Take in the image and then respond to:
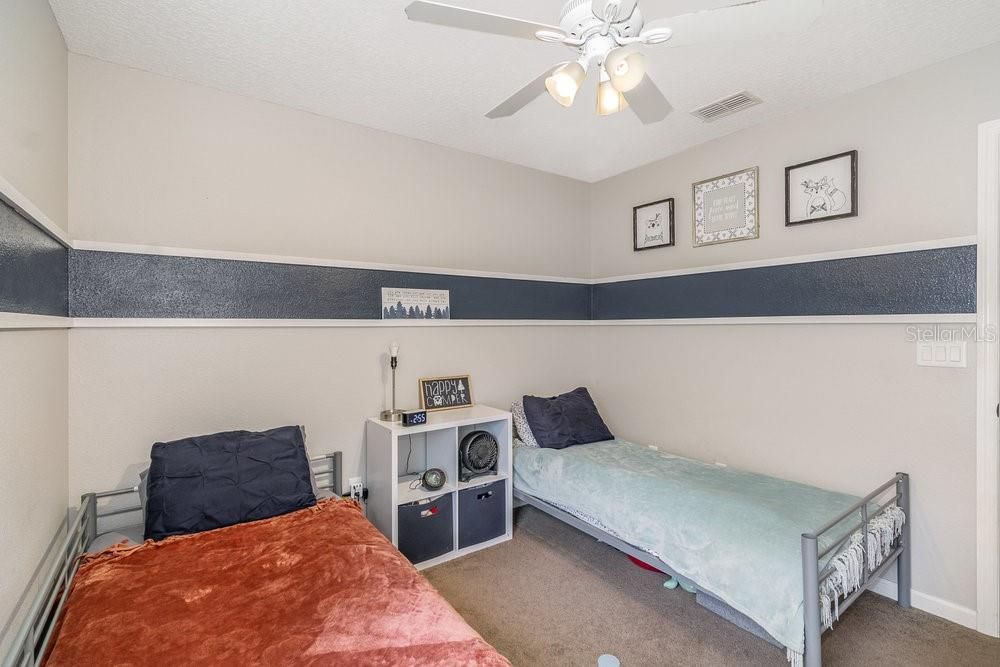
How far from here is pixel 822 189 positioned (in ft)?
8.68

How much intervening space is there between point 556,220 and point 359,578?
3050 millimetres

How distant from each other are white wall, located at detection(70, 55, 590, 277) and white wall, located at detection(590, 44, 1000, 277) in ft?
4.86

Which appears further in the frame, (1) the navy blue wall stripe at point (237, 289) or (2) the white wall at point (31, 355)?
(1) the navy blue wall stripe at point (237, 289)

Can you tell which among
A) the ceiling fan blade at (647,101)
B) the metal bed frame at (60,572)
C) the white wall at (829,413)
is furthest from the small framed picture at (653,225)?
the metal bed frame at (60,572)

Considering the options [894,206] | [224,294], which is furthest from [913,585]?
[224,294]

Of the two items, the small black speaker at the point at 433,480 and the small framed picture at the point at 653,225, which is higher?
the small framed picture at the point at 653,225

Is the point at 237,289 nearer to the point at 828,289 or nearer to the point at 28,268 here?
the point at 28,268

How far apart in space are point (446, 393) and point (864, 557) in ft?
7.66

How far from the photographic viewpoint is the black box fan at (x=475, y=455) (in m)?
2.88

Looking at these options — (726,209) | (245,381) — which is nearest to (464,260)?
(245,381)

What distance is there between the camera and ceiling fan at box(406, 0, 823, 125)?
1298 millimetres

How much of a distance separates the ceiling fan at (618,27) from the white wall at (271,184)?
5.50 feet

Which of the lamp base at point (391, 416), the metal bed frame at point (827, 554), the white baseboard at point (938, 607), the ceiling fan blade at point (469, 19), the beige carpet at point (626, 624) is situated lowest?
the beige carpet at point (626, 624)

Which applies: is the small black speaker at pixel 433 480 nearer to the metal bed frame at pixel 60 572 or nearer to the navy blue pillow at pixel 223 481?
the metal bed frame at pixel 60 572
